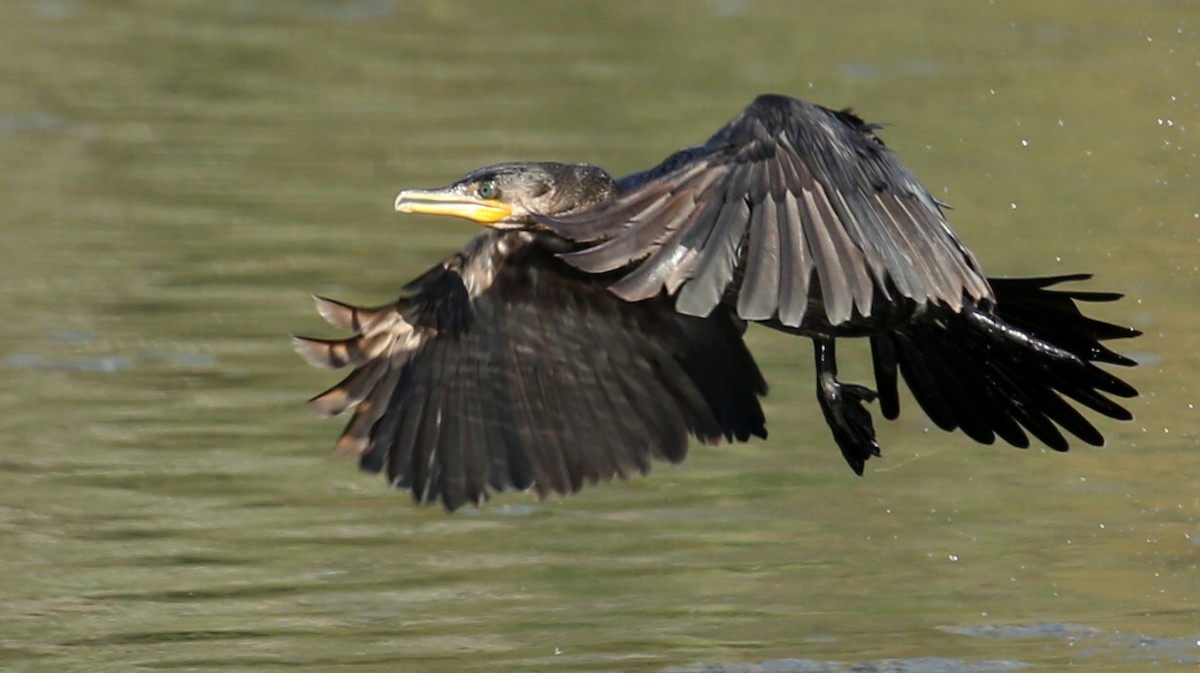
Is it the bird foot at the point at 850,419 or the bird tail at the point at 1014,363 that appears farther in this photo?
the bird foot at the point at 850,419

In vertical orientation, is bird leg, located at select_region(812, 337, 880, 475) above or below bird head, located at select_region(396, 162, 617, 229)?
below

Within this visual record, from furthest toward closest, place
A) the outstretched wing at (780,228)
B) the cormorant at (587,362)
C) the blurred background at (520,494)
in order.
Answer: the blurred background at (520,494) < the cormorant at (587,362) < the outstretched wing at (780,228)

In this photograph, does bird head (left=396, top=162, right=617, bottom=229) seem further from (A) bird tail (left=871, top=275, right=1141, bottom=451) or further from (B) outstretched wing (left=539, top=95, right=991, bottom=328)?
(A) bird tail (left=871, top=275, right=1141, bottom=451)

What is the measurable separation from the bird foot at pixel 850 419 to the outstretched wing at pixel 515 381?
9.1 inches

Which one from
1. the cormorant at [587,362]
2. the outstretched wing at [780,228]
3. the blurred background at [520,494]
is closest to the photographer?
the outstretched wing at [780,228]

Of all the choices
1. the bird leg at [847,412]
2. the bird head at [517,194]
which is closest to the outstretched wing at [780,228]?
the bird head at [517,194]

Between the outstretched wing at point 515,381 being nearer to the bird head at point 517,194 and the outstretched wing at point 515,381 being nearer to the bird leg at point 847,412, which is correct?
the bird head at point 517,194

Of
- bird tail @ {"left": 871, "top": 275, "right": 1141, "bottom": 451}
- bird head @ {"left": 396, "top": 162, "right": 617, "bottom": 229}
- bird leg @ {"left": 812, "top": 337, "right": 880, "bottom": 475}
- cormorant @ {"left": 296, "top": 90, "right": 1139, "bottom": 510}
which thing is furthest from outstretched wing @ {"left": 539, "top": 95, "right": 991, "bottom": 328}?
bird leg @ {"left": 812, "top": 337, "right": 880, "bottom": 475}

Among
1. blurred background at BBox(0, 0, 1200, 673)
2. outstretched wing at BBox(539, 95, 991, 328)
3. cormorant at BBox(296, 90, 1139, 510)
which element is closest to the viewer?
outstretched wing at BBox(539, 95, 991, 328)

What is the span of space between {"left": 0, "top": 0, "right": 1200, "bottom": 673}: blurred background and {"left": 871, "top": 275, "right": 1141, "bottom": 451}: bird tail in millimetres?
559

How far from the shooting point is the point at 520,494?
793 cm

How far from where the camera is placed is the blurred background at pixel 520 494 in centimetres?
649

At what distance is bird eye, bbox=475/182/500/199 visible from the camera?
253 inches

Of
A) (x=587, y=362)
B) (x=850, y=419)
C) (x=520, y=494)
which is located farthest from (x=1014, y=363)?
(x=520, y=494)
